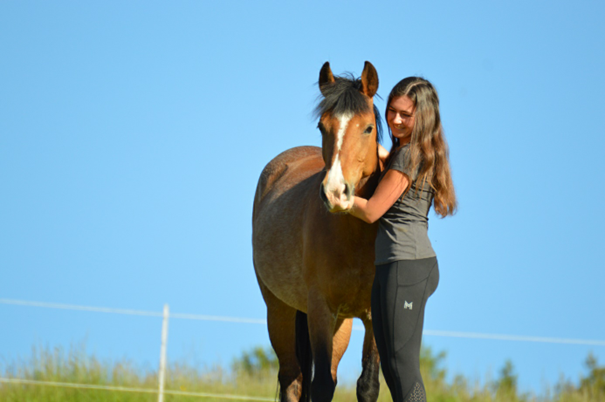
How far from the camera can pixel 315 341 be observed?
3.65 meters

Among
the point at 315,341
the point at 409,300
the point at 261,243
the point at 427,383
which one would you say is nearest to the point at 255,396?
the point at 427,383

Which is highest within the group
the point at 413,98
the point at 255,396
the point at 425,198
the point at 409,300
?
the point at 413,98

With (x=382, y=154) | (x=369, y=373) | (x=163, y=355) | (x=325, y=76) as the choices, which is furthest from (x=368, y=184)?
(x=163, y=355)

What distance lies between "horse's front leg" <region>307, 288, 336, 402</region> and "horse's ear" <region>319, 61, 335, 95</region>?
1.29 metres

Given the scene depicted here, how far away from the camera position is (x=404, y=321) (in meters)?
2.75

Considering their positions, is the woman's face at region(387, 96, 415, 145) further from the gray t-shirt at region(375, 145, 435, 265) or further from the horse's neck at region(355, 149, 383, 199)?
the horse's neck at region(355, 149, 383, 199)

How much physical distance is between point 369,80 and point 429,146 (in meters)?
0.71

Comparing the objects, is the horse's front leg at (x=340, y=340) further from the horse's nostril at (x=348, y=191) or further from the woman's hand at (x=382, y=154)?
the horse's nostril at (x=348, y=191)

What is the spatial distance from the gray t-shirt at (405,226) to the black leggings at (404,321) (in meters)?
0.05

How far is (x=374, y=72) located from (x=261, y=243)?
213 cm

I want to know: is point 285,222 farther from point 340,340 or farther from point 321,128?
point 321,128

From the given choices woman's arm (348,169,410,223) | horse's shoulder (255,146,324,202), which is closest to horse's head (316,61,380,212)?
woman's arm (348,169,410,223)

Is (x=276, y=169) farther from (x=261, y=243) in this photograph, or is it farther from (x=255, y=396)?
(x=255, y=396)

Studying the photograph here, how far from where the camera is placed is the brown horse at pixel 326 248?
10.2ft
